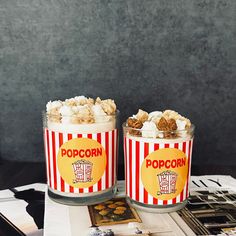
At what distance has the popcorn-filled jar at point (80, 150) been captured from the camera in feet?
3.25

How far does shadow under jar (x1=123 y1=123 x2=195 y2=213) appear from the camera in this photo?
950mm

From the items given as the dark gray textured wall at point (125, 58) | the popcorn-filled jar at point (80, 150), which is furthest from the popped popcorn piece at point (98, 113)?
the dark gray textured wall at point (125, 58)

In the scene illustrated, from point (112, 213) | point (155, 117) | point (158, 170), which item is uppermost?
point (155, 117)

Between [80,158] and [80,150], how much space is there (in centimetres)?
2

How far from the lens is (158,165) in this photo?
951 mm

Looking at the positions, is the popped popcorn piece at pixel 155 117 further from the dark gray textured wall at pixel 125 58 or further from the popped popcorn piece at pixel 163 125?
the dark gray textured wall at pixel 125 58

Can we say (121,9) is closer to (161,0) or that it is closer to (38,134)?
(161,0)

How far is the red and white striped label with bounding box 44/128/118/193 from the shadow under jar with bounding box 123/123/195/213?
0.20 feet

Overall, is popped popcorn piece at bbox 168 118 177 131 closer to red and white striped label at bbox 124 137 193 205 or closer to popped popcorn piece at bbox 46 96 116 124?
red and white striped label at bbox 124 137 193 205

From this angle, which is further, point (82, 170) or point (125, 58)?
point (125, 58)

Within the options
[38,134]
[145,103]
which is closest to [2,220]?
[38,134]

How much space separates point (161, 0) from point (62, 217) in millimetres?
802

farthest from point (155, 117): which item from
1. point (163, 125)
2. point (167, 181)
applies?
point (167, 181)

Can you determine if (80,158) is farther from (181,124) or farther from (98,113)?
(181,124)
